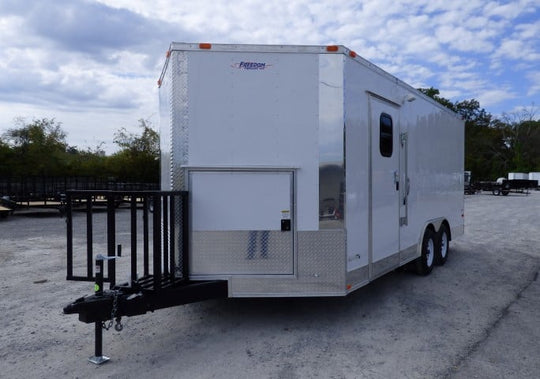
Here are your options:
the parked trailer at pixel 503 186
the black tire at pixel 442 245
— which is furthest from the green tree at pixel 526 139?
the black tire at pixel 442 245

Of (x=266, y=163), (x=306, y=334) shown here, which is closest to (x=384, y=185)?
(x=266, y=163)

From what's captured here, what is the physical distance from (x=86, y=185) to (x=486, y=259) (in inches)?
775

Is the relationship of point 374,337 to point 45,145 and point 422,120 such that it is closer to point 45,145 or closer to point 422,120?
point 422,120

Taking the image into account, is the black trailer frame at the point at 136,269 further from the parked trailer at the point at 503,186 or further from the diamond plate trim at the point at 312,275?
the parked trailer at the point at 503,186

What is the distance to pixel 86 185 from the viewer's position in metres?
22.6

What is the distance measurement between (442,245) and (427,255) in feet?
3.24

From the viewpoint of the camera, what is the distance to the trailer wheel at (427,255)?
22.9 feet

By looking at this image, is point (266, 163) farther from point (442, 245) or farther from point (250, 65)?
point (442, 245)

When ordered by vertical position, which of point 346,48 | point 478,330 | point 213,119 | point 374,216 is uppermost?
point 346,48

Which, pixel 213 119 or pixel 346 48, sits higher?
pixel 346 48

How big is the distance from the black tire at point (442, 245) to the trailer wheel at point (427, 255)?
0.91 ft

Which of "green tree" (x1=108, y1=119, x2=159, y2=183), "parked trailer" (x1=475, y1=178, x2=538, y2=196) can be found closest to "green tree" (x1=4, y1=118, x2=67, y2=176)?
"green tree" (x1=108, y1=119, x2=159, y2=183)

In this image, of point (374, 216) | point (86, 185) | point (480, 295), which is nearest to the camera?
point (374, 216)

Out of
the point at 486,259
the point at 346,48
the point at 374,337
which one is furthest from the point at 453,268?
the point at 346,48
